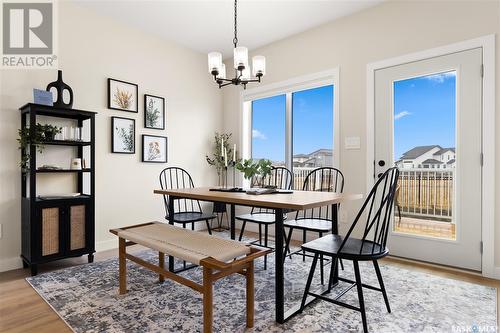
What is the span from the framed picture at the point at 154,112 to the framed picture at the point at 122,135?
21cm

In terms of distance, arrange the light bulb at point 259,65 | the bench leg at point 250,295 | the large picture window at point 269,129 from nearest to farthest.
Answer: the bench leg at point 250,295 < the light bulb at point 259,65 < the large picture window at point 269,129

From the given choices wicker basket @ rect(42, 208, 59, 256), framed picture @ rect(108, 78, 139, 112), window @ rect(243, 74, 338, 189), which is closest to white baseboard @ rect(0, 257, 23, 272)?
wicker basket @ rect(42, 208, 59, 256)

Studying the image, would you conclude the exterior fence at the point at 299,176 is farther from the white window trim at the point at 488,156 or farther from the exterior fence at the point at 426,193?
the white window trim at the point at 488,156

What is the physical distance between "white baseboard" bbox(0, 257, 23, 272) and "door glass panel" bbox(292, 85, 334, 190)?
10.5 feet

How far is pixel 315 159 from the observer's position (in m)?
3.90

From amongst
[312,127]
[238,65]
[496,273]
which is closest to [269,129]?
[312,127]

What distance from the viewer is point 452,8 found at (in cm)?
261

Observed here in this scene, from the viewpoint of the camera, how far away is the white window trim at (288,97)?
11.1 feet

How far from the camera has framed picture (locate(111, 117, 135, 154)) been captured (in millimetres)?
3352

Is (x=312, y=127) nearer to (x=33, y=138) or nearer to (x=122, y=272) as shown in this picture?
(x=122, y=272)

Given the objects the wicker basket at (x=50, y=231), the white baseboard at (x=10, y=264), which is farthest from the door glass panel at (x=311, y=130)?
the white baseboard at (x=10, y=264)

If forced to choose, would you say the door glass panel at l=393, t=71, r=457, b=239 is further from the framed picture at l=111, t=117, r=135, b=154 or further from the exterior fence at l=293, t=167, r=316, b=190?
the framed picture at l=111, t=117, r=135, b=154

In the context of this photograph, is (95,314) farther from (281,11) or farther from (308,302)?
(281,11)

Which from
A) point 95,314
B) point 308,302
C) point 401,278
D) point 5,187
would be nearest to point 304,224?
point 308,302
